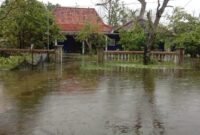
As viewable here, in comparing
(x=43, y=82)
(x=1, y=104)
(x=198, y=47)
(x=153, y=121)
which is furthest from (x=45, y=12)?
(x=153, y=121)

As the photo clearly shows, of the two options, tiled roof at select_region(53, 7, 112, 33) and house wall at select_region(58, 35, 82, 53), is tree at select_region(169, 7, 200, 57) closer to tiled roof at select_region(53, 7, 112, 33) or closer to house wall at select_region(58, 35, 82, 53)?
tiled roof at select_region(53, 7, 112, 33)

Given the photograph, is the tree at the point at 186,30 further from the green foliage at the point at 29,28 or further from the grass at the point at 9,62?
the grass at the point at 9,62

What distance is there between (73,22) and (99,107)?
36.8 metres

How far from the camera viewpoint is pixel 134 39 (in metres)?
32.9

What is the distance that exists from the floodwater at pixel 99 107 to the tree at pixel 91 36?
2438cm

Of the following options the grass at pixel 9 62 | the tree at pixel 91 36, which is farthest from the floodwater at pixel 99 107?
the tree at pixel 91 36

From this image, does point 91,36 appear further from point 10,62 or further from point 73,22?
point 10,62

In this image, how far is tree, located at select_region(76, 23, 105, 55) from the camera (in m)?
39.3

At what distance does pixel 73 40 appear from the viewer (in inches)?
1810

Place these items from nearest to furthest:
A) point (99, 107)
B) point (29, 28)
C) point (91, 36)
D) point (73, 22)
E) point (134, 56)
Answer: point (99, 107) → point (134, 56) → point (29, 28) → point (91, 36) → point (73, 22)

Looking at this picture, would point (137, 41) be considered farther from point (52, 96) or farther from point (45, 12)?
point (52, 96)

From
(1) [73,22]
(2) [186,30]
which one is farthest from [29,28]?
(1) [73,22]

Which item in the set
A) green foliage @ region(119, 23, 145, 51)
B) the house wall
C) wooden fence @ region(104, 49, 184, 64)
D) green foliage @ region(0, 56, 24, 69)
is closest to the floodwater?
green foliage @ region(0, 56, 24, 69)

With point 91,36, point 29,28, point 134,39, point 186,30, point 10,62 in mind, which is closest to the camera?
point 10,62
